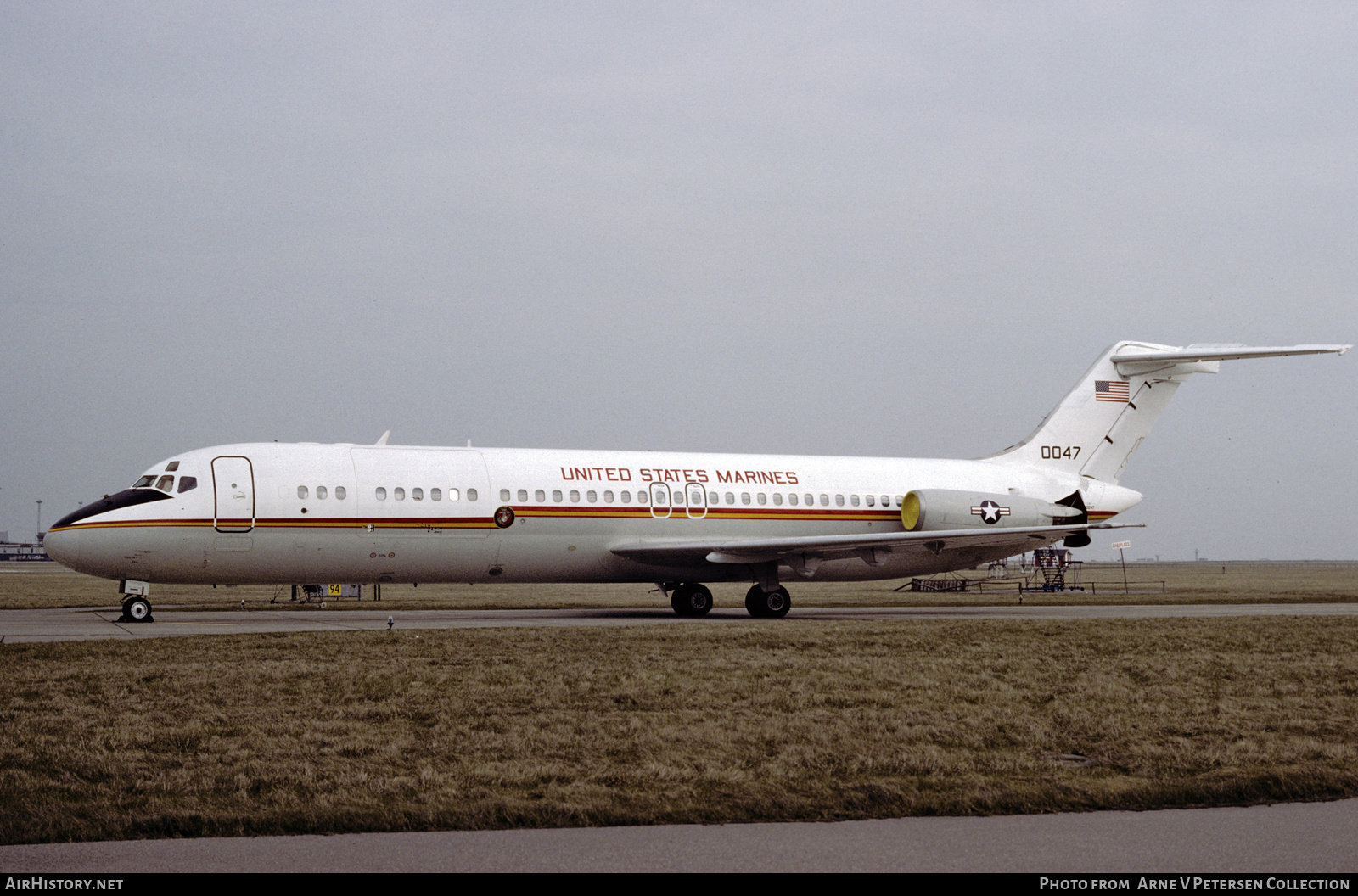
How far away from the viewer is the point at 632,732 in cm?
1047

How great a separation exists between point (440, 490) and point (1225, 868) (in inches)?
847

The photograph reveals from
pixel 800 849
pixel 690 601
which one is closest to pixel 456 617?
pixel 690 601

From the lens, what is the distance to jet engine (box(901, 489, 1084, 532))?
30.9 metres

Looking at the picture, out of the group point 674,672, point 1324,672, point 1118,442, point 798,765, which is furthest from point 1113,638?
point 1118,442

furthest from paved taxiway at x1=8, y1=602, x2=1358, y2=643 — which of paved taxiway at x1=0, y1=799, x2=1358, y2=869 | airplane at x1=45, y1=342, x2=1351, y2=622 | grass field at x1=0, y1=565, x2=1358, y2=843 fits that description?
paved taxiway at x1=0, y1=799, x2=1358, y2=869

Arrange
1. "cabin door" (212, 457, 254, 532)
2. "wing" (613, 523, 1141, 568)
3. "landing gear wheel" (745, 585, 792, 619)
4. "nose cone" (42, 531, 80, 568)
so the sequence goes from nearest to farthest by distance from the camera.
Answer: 1. "nose cone" (42, 531, 80, 568)
2. "cabin door" (212, 457, 254, 532)
3. "wing" (613, 523, 1141, 568)
4. "landing gear wheel" (745, 585, 792, 619)

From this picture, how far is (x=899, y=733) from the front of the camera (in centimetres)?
1048

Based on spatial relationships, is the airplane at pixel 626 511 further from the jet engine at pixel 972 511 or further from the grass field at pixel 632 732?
the grass field at pixel 632 732

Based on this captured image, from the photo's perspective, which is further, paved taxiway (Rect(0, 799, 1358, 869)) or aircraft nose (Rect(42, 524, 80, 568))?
aircraft nose (Rect(42, 524, 80, 568))

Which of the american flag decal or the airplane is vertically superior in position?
the american flag decal

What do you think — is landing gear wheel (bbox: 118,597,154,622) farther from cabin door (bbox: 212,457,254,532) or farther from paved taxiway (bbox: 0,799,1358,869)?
paved taxiway (bbox: 0,799,1358,869)

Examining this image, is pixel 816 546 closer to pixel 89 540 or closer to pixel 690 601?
pixel 690 601

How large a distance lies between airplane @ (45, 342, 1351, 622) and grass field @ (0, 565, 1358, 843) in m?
6.77

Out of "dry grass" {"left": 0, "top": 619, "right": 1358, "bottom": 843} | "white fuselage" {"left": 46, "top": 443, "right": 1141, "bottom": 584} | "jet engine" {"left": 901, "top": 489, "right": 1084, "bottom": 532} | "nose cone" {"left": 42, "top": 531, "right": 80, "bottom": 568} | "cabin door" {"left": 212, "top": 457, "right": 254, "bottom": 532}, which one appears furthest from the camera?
"jet engine" {"left": 901, "top": 489, "right": 1084, "bottom": 532}
